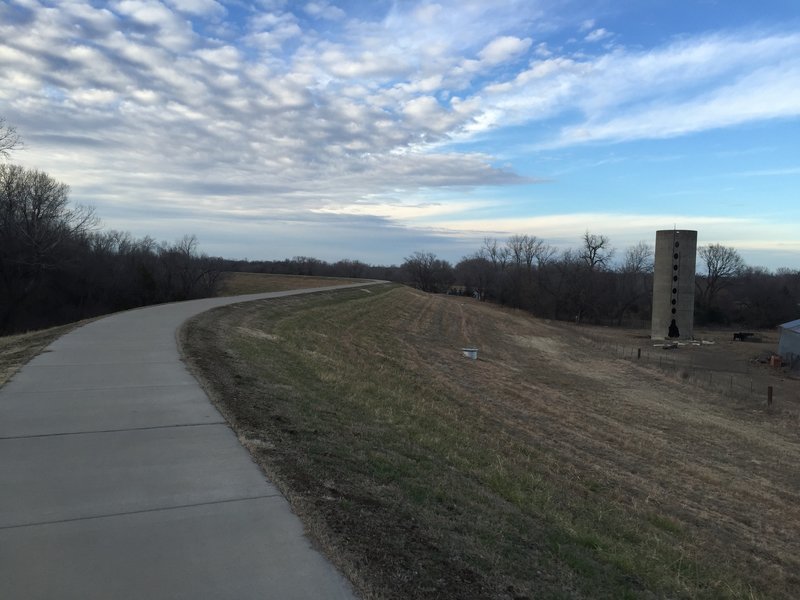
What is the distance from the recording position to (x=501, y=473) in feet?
26.3

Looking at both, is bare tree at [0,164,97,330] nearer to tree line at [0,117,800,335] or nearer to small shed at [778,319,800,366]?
tree line at [0,117,800,335]

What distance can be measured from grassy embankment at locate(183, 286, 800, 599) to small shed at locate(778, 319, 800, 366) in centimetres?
2691

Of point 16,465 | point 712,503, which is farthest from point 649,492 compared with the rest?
point 16,465

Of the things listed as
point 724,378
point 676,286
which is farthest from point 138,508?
point 676,286

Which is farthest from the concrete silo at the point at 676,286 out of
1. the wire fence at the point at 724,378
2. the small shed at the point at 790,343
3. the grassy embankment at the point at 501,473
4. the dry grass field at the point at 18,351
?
the dry grass field at the point at 18,351

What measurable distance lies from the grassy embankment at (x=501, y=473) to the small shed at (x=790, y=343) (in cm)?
2691

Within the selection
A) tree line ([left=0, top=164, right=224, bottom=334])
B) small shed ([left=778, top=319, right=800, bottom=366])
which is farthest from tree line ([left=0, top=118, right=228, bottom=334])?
small shed ([left=778, top=319, right=800, bottom=366])

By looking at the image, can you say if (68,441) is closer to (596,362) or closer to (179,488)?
(179,488)

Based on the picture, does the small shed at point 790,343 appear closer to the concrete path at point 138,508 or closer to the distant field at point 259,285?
the distant field at point 259,285

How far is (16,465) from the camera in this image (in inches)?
211

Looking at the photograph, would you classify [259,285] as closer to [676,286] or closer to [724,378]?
[724,378]

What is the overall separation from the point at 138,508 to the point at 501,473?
4930mm

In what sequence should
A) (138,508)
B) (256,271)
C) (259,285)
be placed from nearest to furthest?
(138,508) < (259,285) < (256,271)

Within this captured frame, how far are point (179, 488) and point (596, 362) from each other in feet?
109
